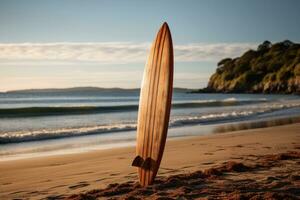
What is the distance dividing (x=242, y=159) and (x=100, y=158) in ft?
8.42

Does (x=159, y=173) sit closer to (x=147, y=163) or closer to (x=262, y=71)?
(x=147, y=163)

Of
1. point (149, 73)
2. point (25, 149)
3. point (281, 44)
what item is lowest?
point (25, 149)

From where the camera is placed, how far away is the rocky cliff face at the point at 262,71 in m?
64.9

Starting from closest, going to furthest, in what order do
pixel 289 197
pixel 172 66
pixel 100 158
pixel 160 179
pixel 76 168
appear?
1. pixel 289 197
2. pixel 172 66
3. pixel 160 179
4. pixel 76 168
5. pixel 100 158

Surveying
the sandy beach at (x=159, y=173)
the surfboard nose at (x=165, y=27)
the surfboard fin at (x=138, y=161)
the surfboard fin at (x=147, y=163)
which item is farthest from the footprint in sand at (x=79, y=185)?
the surfboard nose at (x=165, y=27)

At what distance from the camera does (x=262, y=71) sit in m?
76.6

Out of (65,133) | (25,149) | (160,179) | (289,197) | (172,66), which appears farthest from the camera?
(65,133)

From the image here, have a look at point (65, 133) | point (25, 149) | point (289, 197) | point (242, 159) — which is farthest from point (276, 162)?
point (65, 133)

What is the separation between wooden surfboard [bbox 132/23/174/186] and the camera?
4133 millimetres

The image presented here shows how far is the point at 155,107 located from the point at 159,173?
118 cm

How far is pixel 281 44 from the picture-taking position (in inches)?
3457

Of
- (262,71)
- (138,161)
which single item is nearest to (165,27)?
(138,161)

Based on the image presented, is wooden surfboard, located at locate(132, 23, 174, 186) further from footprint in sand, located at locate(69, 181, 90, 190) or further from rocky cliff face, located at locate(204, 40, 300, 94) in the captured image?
rocky cliff face, located at locate(204, 40, 300, 94)

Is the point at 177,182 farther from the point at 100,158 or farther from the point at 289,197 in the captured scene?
the point at 100,158
